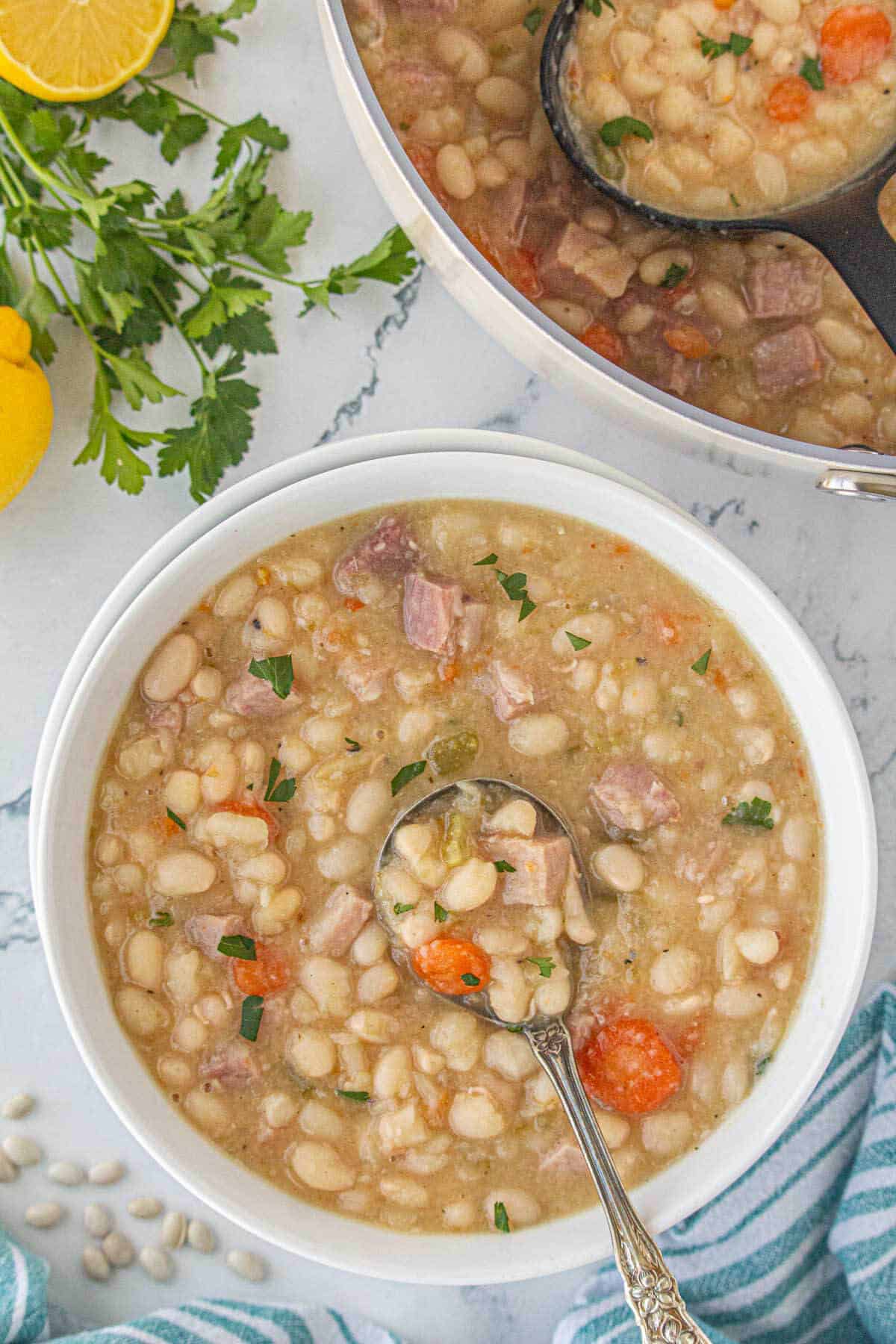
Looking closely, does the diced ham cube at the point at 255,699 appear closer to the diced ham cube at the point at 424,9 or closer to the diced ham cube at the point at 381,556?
the diced ham cube at the point at 381,556

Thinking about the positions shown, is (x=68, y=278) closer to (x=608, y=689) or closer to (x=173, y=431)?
(x=173, y=431)

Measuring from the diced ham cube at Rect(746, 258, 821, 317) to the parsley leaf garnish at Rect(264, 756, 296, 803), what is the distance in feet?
3.99

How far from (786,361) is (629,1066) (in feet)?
4.40

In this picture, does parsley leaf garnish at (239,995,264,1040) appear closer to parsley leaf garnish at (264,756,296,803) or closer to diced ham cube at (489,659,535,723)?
parsley leaf garnish at (264,756,296,803)

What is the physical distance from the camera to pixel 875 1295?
8.13 feet

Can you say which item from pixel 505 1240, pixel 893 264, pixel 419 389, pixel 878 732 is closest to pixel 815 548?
pixel 878 732

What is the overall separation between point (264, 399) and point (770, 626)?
3.65ft

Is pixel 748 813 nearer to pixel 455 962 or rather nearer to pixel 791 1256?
pixel 455 962

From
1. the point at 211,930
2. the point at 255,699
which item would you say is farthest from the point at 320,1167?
the point at 255,699

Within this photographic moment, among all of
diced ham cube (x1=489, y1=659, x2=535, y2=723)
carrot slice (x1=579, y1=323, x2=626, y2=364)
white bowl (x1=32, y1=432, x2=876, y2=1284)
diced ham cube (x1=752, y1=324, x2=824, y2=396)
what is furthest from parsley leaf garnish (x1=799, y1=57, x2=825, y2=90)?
diced ham cube (x1=489, y1=659, x2=535, y2=723)

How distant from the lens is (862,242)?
6.73ft

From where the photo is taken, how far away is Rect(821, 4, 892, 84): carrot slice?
207 centimetres

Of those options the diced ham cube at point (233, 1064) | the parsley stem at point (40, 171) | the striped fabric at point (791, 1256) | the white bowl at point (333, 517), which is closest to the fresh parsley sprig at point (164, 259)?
the parsley stem at point (40, 171)

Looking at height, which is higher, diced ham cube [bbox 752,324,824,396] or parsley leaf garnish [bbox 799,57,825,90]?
parsley leaf garnish [bbox 799,57,825,90]
